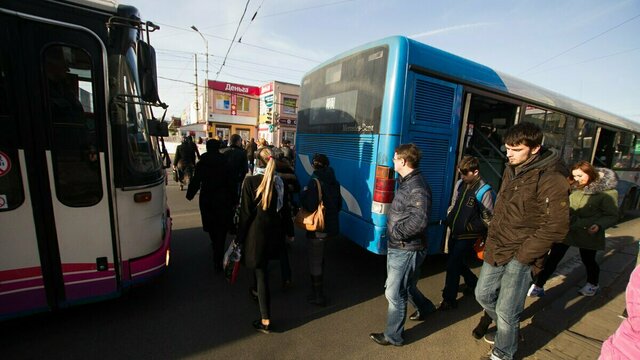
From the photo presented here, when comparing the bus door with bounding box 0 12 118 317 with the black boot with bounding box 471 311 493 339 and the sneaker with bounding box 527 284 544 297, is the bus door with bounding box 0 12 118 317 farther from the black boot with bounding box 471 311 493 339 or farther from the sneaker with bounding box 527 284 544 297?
the sneaker with bounding box 527 284 544 297

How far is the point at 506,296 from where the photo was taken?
7.63ft

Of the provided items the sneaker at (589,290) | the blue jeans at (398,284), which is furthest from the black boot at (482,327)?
the sneaker at (589,290)

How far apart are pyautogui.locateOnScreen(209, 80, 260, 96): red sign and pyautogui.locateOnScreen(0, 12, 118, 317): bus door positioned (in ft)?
105

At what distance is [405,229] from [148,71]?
2.61 meters

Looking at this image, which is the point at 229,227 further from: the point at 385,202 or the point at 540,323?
the point at 540,323

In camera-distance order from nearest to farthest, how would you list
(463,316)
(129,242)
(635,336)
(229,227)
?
(635,336) < (129,242) < (463,316) < (229,227)

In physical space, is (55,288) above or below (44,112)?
below

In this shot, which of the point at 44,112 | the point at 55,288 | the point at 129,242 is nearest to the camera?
the point at 44,112

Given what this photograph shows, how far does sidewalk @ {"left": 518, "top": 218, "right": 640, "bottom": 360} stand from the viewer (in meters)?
2.77

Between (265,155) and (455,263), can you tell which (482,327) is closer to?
(455,263)

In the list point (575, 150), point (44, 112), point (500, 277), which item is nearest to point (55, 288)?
point (44, 112)

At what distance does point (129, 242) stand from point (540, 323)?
14.6ft

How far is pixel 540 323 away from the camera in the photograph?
320 centimetres

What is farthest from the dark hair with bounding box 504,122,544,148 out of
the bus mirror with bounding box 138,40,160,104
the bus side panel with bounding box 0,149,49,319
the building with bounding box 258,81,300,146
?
the building with bounding box 258,81,300,146
